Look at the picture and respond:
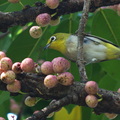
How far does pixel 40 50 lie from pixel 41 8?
2.43 ft

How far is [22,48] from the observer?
124 inches

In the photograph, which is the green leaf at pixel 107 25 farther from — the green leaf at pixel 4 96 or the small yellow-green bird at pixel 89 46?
the green leaf at pixel 4 96

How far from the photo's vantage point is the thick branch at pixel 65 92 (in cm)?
182

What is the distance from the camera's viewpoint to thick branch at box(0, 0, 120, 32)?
2.51 meters

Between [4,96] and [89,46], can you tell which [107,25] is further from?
[4,96]

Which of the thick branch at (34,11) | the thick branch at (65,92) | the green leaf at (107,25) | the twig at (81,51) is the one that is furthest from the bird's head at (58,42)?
the thick branch at (65,92)

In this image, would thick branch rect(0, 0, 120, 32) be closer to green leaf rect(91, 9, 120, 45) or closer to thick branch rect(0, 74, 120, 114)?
green leaf rect(91, 9, 120, 45)

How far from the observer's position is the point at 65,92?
1.85 metres

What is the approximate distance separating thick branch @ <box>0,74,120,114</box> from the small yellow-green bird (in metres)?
1.17

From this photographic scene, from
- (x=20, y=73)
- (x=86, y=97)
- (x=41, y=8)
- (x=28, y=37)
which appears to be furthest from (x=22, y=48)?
(x=86, y=97)

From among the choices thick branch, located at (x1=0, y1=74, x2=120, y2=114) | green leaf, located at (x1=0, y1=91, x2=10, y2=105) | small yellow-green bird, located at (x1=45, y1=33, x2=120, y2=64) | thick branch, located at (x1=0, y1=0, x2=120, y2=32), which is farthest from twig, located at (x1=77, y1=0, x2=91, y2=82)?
small yellow-green bird, located at (x1=45, y1=33, x2=120, y2=64)

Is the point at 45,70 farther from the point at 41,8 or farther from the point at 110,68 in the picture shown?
the point at 110,68

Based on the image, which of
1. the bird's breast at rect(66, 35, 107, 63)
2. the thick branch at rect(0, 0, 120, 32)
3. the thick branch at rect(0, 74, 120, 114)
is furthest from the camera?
the bird's breast at rect(66, 35, 107, 63)

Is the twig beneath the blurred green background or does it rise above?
above
